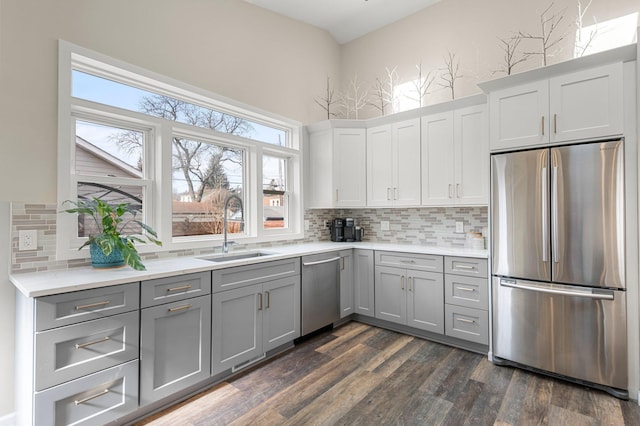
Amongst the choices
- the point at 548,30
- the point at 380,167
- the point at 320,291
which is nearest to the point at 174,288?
the point at 320,291

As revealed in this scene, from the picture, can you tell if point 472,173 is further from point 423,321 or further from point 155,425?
point 155,425

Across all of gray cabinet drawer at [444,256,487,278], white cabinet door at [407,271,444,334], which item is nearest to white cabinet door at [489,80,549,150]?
gray cabinet drawer at [444,256,487,278]

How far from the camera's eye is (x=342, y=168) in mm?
3719

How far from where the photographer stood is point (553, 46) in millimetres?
2869

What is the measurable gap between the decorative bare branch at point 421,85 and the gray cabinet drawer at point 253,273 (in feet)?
7.83

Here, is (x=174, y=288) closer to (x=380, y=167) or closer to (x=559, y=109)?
(x=380, y=167)

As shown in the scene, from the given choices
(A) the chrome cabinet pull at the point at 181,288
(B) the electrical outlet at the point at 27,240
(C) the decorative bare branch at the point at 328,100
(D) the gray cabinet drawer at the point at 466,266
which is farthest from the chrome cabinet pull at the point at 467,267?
(B) the electrical outlet at the point at 27,240

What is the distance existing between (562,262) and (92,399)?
10.2 ft

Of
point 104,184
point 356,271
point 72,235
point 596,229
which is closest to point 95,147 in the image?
point 104,184

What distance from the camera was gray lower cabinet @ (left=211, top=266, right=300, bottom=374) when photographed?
7.37 ft

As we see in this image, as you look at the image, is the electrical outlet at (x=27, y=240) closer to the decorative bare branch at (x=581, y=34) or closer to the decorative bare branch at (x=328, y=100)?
the decorative bare branch at (x=328, y=100)

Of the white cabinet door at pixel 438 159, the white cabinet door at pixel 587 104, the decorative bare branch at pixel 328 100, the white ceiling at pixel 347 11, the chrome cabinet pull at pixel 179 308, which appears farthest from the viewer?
the decorative bare branch at pixel 328 100

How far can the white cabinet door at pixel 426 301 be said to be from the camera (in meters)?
2.94

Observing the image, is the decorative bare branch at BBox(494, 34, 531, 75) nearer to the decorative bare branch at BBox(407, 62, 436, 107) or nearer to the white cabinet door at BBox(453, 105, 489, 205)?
the white cabinet door at BBox(453, 105, 489, 205)
